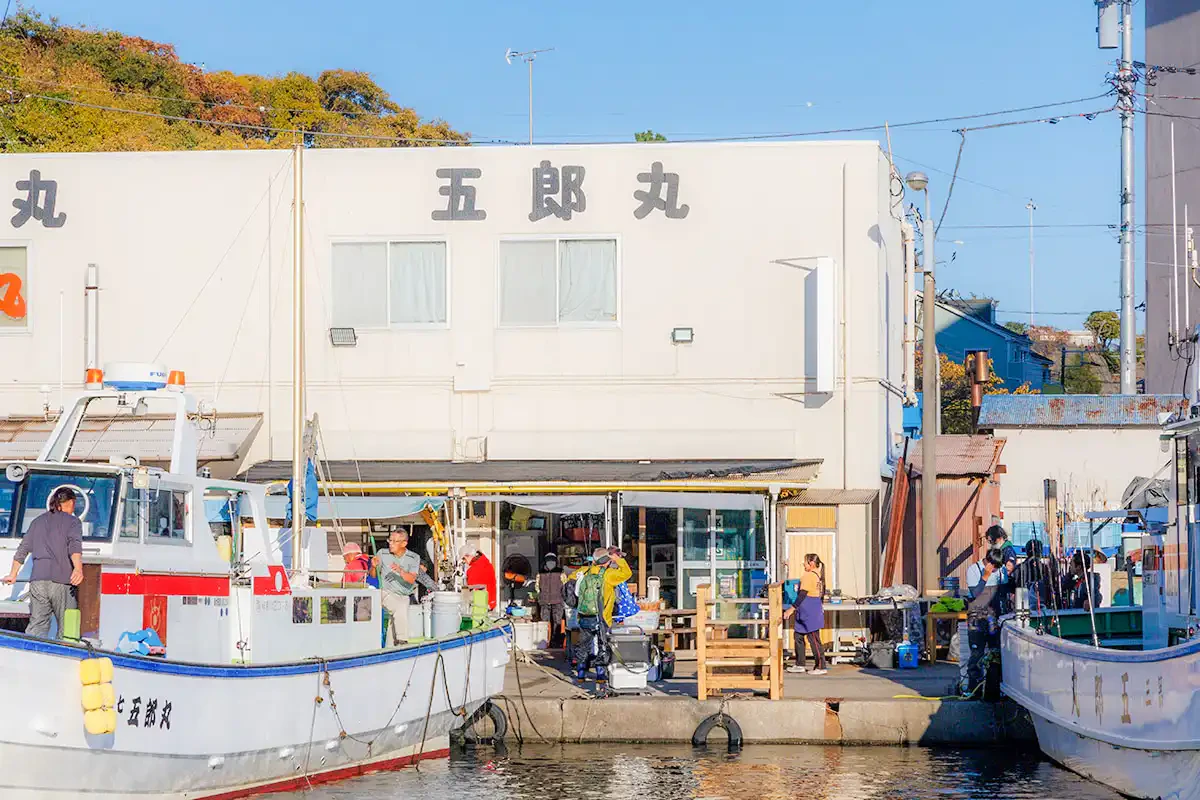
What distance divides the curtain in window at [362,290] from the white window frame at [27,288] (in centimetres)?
504

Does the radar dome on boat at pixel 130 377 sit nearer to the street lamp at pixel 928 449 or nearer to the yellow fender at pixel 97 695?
the yellow fender at pixel 97 695

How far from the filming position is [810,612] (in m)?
23.1

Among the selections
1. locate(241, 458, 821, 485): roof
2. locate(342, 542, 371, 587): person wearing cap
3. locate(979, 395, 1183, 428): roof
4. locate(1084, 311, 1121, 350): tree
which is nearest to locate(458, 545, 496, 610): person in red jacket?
locate(342, 542, 371, 587): person wearing cap

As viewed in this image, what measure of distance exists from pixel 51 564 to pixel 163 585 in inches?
60.4

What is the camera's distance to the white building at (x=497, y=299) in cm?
2733

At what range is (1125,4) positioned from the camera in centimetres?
5262

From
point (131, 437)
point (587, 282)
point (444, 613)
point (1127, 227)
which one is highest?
point (1127, 227)

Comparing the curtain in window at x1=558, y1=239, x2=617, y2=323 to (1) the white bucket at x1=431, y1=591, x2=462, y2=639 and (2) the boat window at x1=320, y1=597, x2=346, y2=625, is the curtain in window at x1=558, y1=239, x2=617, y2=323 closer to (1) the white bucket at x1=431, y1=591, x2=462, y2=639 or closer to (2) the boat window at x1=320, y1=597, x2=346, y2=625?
(1) the white bucket at x1=431, y1=591, x2=462, y2=639

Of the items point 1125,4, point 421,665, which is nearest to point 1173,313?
point 1125,4

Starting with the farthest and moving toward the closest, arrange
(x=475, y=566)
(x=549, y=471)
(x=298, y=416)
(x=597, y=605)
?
(x=549, y=471)
(x=475, y=566)
(x=597, y=605)
(x=298, y=416)

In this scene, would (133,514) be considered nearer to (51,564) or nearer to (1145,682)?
(51,564)

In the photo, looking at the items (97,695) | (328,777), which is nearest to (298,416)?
(328,777)

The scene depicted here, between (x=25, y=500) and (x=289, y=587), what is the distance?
2964mm

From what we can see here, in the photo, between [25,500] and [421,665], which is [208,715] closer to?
[25,500]
